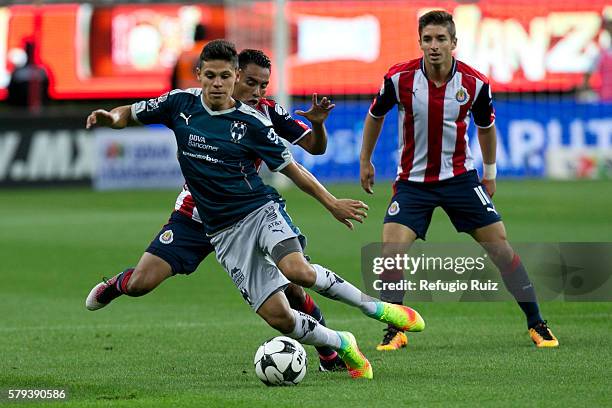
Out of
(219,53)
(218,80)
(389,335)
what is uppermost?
(219,53)

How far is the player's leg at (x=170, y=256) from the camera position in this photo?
8.47m

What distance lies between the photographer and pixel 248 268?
24.6ft

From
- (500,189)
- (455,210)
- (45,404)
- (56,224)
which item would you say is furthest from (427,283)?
(500,189)

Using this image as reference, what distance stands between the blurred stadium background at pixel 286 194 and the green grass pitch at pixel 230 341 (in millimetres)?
26

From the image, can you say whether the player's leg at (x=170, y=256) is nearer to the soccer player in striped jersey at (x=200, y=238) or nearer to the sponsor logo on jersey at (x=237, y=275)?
the soccer player in striped jersey at (x=200, y=238)

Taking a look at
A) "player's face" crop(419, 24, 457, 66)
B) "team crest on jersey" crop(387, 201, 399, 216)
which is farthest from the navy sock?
"player's face" crop(419, 24, 457, 66)

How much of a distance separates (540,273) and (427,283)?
3.34 feet

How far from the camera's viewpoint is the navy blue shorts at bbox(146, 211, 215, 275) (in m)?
8.49

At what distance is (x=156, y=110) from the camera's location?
7.78 meters

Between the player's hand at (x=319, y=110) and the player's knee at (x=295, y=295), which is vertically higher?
the player's hand at (x=319, y=110)

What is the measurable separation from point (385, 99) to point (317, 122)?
132 centimetres

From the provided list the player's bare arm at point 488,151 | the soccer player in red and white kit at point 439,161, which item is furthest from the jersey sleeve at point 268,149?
the player's bare arm at point 488,151

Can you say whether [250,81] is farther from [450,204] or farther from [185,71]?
[185,71]
